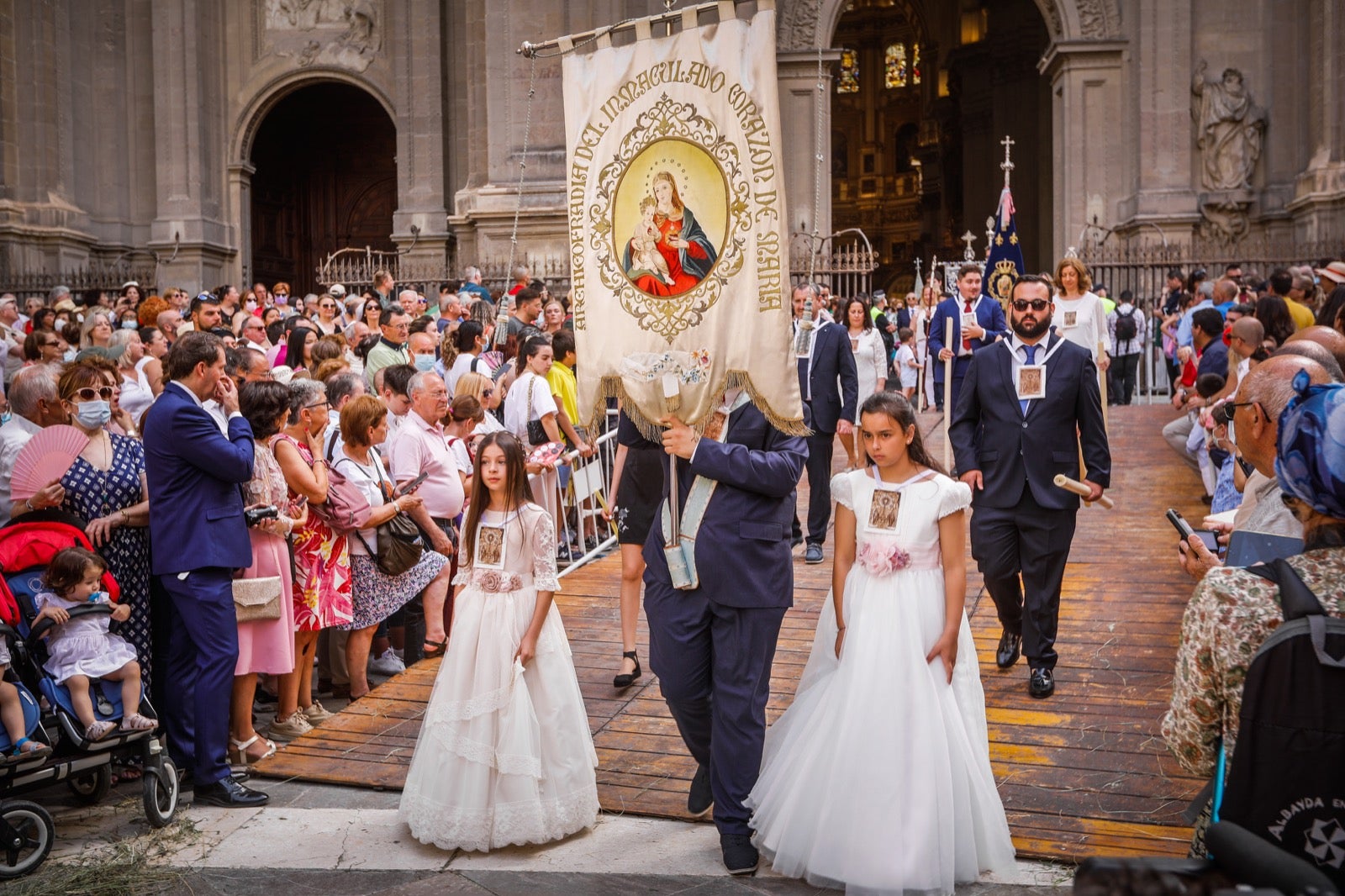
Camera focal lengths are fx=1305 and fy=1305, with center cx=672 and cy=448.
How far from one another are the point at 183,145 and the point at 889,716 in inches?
956

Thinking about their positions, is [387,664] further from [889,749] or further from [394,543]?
[889,749]

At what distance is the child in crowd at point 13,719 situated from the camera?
17.1 ft

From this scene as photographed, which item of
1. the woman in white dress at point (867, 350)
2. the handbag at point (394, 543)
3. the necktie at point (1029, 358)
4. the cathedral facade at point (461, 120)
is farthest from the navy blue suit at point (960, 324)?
the cathedral facade at point (461, 120)

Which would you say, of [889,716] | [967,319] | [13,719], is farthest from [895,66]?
[13,719]

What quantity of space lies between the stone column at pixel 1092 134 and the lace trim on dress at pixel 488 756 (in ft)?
67.0

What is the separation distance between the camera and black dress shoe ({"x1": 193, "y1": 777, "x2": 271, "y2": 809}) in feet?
19.3

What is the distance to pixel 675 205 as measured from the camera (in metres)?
4.93

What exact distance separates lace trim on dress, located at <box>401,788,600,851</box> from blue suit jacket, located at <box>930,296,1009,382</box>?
6.69 m

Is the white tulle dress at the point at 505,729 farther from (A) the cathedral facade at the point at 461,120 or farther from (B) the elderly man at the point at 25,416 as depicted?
(A) the cathedral facade at the point at 461,120

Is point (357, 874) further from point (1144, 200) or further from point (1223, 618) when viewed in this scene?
point (1144, 200)

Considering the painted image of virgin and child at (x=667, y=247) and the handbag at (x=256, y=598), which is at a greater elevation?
the painted image of virgin and child at (x=667, y=247)

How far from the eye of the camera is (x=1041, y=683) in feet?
22.1

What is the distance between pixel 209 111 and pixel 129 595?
22.0 m

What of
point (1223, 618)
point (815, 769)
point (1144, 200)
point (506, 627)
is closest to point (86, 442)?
point (506, 627)
